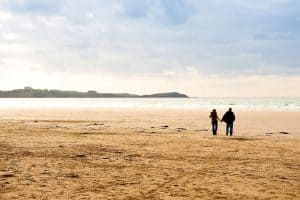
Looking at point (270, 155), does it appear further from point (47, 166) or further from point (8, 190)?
point (8, 190)

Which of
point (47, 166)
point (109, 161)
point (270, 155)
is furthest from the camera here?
point (270, 155)

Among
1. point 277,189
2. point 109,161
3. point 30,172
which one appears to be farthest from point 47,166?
point 277,189

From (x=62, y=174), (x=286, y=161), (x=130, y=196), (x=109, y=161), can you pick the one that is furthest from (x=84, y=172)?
(x=286, y=161)

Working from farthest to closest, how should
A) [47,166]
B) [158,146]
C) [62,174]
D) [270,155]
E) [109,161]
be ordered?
1. [158,146]
2. [270,155]
3. [109,161]
4. [47,166]
5. [62,174]

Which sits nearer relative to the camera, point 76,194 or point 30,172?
point 76,194

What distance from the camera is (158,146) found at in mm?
23734

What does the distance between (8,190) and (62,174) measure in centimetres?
263

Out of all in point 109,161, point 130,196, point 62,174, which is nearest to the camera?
point 130,196

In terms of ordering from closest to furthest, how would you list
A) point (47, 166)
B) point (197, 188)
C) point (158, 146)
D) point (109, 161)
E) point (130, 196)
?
point (130, 196)
point (197, 188)
point (47, 166)
point (109, 161)
point (158, 146)

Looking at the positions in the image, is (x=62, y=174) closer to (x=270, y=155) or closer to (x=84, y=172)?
(x=84, y=172)

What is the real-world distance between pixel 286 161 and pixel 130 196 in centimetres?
894

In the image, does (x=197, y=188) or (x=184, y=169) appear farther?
(x=184, y=169)

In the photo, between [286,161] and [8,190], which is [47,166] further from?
[286,161]

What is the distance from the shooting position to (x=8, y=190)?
1263 cm
